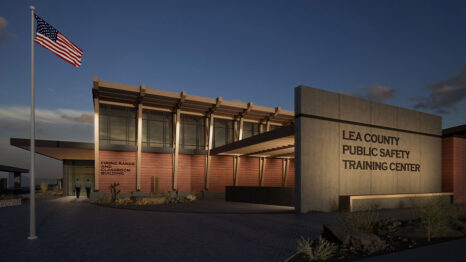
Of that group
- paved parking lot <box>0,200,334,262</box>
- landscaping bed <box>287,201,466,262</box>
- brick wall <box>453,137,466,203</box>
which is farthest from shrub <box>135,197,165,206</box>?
brick wall <box>453,137,466,203</box>

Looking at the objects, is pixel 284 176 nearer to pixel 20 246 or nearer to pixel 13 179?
pixel 20 246

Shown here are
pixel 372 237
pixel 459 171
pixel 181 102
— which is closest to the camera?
pixel 372 237

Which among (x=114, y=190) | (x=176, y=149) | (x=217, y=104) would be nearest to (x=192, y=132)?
(x=176, y=149)

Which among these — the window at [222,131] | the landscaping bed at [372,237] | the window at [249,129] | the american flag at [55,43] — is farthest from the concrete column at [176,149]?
the landscaping bed at [372,237]

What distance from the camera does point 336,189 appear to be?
→ 1600cm

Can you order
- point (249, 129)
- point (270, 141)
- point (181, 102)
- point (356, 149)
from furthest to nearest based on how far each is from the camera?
point (249, 129)
point (181, 102)
point (270, 141)
point (356, 149)

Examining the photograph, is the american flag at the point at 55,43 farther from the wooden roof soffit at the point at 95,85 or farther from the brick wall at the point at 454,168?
the brick wall at the point at 454,168

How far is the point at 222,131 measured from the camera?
101ft

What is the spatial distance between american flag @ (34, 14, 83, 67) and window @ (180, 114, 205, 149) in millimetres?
17524

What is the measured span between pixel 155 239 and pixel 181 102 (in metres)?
18.7

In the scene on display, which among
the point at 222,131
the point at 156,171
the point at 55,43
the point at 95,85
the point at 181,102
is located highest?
the point at 95,85

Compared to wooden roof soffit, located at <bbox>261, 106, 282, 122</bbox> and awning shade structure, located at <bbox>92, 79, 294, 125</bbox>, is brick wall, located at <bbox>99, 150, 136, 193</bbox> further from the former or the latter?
wooden roof soffit, located at <bbox>261, 106, 282, 122</bbox>

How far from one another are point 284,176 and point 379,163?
592 inches

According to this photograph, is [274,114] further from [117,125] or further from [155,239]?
[155,239]
